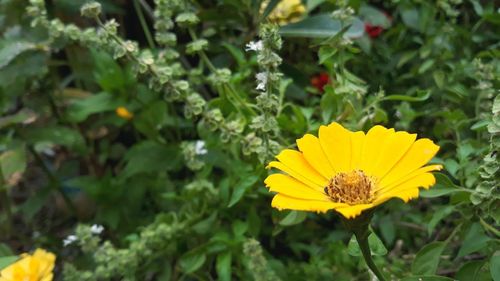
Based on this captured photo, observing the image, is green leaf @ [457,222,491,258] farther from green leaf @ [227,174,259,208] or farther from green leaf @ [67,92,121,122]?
green leaf @ [67,92,121,122]

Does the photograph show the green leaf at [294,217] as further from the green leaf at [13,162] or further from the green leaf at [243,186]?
the green leaf at [13,162]

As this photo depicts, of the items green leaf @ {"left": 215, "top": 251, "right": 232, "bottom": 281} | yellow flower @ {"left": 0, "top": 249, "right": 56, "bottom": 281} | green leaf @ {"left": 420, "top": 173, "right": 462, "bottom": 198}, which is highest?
green leaf @ {"left": 420, "top": 173, "right": 462, "bottom": 198}

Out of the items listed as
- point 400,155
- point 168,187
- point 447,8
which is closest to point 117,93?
point 168,187

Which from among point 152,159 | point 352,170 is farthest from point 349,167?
point 152,159

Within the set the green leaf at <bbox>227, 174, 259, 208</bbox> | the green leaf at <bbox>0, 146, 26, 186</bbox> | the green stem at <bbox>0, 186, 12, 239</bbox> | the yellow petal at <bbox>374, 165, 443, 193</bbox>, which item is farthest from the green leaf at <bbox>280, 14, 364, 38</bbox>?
the green stem at <bbox>0, 186, 12, 239</bbox>

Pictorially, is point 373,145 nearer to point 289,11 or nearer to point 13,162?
point 289,11

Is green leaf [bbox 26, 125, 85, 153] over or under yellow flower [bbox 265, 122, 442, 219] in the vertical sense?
under
